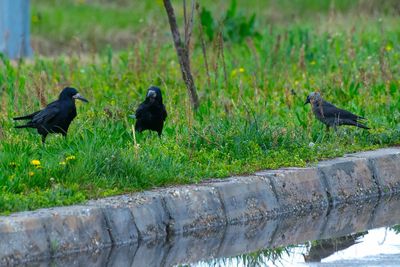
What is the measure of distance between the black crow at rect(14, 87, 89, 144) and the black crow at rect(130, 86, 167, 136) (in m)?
0.69

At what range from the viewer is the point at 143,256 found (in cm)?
696

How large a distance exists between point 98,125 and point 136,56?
3.62 meters

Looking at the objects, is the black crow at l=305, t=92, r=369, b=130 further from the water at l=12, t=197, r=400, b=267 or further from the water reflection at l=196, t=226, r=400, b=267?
the water reflection at l=196, t=226, r=400, b=267

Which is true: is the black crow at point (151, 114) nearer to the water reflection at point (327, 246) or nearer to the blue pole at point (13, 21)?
the water reflection at point (327, 246)

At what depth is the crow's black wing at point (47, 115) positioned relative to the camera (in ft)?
29.6

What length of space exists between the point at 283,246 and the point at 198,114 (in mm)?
3276

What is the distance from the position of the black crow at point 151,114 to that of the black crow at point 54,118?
0.69 metres

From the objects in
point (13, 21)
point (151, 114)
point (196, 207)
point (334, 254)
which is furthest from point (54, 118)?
point (13, 21)

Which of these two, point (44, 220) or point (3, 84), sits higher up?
point (44, 220)

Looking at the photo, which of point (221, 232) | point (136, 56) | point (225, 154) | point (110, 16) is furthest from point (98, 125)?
point (110, 16)

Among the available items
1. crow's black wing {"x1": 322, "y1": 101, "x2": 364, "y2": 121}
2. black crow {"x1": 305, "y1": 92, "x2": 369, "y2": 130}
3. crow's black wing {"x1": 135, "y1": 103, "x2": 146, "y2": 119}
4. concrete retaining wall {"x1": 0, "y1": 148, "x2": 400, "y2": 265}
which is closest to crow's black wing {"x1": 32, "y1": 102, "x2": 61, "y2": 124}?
crow's black wing {"x1": 135, "y1": 103, "x2": 146, "y2": 119}

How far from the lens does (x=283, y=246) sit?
24.1 feet

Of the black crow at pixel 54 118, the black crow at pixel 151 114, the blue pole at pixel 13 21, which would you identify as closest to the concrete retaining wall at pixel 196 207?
the black crow at pixel 151 114

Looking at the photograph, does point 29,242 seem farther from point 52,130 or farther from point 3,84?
point 3,84
